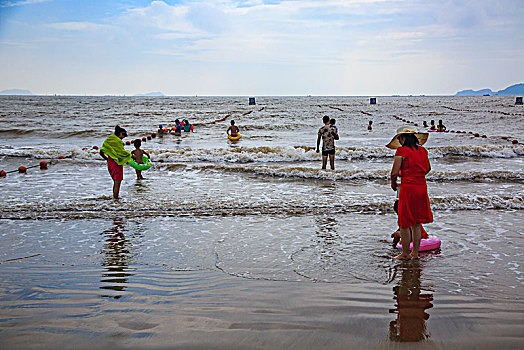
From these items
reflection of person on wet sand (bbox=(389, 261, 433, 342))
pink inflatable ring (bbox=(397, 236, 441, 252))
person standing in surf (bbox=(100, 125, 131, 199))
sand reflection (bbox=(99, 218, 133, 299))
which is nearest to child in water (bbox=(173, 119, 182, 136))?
person standing in surf (bbox=(100, 125, 131, 199))

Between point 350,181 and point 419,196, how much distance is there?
22.3 feet

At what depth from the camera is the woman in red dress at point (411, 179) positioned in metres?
4.96

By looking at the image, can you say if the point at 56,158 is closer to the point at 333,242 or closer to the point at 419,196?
the point at 333,242

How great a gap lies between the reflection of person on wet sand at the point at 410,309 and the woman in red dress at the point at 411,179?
621mm

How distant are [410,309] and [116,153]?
23.8 feet

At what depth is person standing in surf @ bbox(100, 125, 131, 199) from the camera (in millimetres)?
8992

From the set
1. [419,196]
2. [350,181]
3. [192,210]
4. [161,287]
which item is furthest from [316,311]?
[350,181]

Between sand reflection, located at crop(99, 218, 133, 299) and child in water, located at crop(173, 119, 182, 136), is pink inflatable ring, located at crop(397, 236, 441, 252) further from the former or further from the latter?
child in water, located at crop(173, 119, 182, 136)

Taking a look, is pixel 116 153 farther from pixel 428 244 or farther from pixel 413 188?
pixel 428 244

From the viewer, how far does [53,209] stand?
849 centimetres

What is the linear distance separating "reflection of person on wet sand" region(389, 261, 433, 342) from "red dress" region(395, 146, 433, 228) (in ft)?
2.05

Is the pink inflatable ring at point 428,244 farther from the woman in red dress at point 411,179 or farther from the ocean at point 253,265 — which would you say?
the woman in red dress at point 411,179

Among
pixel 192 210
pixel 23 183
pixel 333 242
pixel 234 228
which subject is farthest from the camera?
pixel 23 183

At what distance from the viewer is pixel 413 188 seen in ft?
16.4
